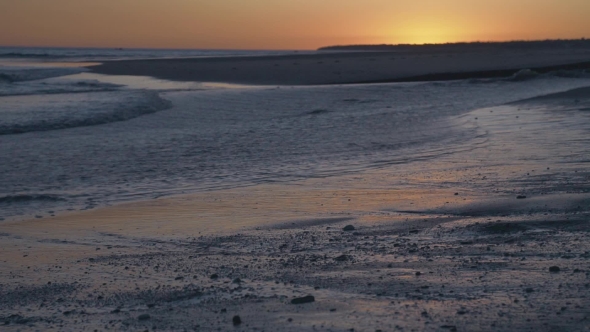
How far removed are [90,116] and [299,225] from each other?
1141 cm

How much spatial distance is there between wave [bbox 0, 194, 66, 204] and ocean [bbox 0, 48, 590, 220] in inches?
0.5

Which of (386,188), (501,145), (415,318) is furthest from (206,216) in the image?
(501,145)

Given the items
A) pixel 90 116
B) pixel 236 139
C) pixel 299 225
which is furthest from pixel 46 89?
pixel 299 225

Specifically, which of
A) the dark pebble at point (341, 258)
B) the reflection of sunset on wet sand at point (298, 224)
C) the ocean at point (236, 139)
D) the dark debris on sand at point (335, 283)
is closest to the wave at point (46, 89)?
the ocean at point (236, 139)

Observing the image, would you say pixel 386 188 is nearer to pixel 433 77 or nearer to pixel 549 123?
pixel 549 123

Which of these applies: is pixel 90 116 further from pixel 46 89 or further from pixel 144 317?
pixel 144 317

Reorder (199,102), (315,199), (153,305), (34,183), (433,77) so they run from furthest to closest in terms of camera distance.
A: 1. (433,77)
2. (199,102)
3. (34,183)
4. (315,199)
5. (153,305)

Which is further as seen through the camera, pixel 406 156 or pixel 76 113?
pixel 76 113

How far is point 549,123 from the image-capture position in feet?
44.7

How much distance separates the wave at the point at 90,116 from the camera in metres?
15.3

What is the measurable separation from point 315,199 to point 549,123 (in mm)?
7163

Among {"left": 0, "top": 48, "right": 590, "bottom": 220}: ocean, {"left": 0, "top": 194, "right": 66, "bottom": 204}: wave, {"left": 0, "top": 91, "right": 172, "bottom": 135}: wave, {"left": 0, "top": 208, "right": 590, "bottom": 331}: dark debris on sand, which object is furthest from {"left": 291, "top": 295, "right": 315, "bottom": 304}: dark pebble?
{"left": 0, "top": 91, "right": 172, "bottom": 135}: wave

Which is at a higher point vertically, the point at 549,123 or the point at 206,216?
the point at 549,123

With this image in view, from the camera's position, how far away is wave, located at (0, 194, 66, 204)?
8.55m
